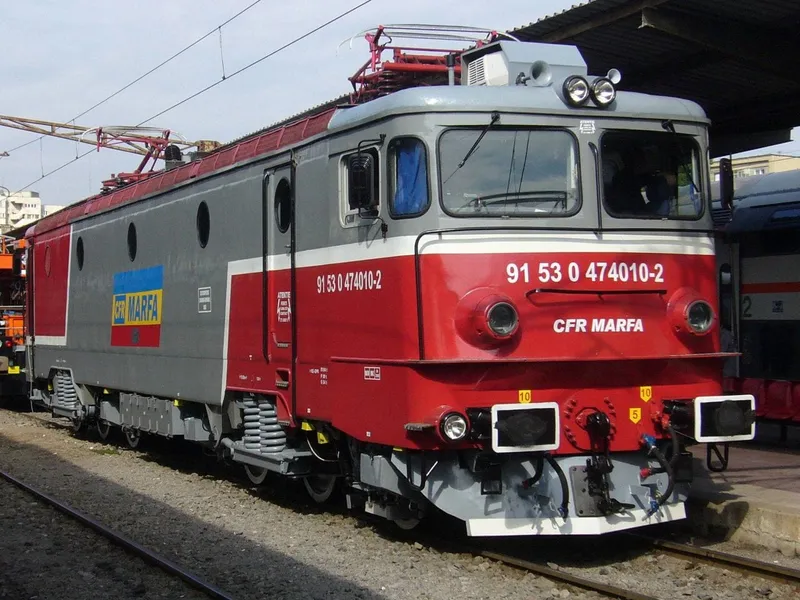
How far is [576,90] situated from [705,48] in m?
3.50

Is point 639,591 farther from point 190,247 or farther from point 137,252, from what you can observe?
point 137,252

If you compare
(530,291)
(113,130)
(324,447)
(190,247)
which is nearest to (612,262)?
(530,291)

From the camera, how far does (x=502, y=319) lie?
22.9 ft

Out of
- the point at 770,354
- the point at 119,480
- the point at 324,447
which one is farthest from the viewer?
the point at 770,354

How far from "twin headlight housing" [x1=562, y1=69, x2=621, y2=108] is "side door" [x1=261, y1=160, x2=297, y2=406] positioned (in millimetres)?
2580

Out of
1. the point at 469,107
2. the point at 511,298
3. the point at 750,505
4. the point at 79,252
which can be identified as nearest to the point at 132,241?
the point at 79,252

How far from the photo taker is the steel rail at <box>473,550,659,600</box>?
6.54 m

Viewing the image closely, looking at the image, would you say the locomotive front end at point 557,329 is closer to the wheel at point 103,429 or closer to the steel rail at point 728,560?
the steel rail at point 728,560

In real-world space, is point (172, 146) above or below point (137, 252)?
above

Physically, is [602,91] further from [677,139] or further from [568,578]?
[568,578]

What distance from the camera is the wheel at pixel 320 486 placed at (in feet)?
31.0

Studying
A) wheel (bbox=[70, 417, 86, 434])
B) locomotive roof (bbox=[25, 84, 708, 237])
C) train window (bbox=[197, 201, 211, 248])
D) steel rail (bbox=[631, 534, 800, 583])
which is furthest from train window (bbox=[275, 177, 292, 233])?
wheel (bbox=[70, 417, 86, 434])

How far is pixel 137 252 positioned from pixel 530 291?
22.1 feet

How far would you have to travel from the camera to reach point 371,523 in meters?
9.01
